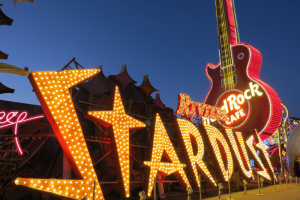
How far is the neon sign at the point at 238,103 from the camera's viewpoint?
79.9ft

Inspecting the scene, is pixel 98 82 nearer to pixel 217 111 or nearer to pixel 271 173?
pixel 217 111

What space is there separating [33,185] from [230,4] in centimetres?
3142

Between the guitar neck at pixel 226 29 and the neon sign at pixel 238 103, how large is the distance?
11.3ft

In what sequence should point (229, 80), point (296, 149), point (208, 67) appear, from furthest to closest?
point (208, 67), point (229, 80), point (296, 149)

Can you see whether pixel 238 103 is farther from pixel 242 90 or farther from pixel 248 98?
pixel 242 90

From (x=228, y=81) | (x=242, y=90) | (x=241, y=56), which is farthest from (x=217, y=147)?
(x=241, y=56)

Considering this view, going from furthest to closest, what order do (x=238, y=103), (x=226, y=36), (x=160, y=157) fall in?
1. (x=226, y=36)
2. (x=238, y=103)
3. (x=160, y=157)

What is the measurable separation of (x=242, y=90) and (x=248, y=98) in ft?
3.68

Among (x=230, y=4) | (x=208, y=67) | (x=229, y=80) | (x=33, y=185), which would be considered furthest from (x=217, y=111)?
(x=230, y=4)

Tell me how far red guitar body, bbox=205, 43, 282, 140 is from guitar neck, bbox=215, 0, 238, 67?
818 mm

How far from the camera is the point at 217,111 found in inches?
748

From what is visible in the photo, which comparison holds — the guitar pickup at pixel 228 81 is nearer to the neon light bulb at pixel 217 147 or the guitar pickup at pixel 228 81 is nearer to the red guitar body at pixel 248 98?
the red guitar body at pixel 248 98

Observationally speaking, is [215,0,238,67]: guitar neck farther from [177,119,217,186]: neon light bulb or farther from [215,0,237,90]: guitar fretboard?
[177,119,217,186]: neon light bulb

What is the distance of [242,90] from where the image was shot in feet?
82.8
